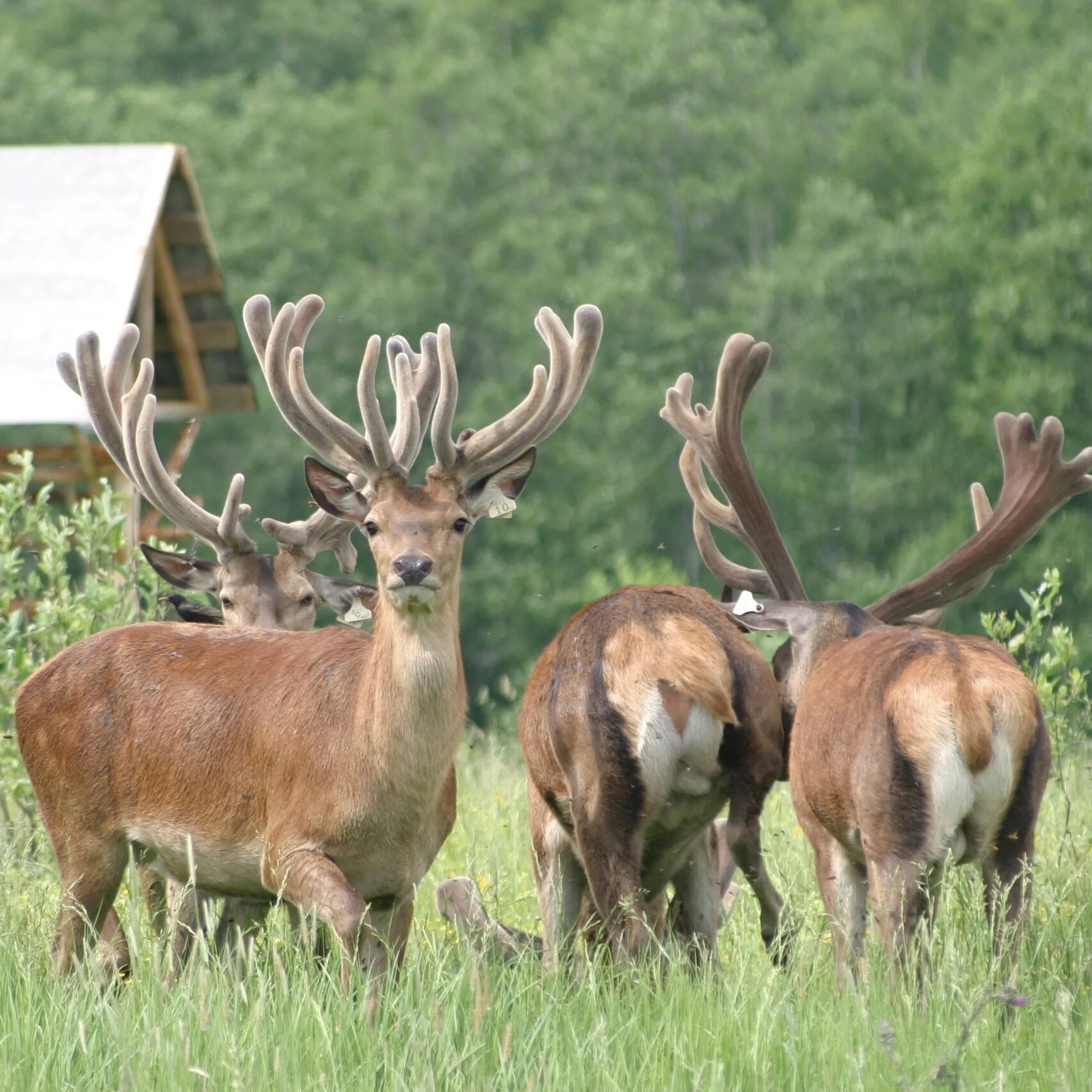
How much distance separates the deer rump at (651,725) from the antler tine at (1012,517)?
4.89ft

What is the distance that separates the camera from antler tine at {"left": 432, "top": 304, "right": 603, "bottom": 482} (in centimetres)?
579

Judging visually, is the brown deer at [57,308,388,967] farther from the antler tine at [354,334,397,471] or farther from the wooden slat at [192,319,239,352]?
the wooden slat at [192,319,239,352]

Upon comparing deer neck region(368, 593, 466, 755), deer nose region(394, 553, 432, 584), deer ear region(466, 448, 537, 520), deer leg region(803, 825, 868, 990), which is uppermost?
deer ear region(466, 448, 537, 520)

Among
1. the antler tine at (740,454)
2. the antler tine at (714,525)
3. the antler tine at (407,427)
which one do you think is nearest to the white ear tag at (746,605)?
the antler tine at (740,454)

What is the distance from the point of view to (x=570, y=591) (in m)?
31.9

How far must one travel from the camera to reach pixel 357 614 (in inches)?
292

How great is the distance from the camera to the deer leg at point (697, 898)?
629 cm

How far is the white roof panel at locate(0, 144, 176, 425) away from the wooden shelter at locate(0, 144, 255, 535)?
0.06ft

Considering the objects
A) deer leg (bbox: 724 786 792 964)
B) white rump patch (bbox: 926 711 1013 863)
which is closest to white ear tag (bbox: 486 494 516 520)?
deer leg (bbox: 724 786 792 964)

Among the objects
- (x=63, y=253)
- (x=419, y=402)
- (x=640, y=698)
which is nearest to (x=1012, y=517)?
(x=640, y=698)

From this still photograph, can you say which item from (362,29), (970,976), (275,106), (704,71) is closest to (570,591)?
(704,71)

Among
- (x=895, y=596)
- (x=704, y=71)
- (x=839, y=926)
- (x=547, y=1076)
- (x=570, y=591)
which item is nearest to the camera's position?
(x=547, y=1076)

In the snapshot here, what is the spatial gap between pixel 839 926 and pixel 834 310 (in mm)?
27950

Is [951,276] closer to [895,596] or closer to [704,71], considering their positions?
[704,71]
